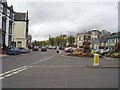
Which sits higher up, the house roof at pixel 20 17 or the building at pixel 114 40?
the house roof at pixel 20 17

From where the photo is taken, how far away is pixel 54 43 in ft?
615

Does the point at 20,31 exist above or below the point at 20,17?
below

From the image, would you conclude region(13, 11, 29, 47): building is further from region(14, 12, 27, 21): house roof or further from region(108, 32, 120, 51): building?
region(108, 32, 120, 51): building

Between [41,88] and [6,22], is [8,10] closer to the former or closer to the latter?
[6,22]

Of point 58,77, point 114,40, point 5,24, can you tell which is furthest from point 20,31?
point 58,77

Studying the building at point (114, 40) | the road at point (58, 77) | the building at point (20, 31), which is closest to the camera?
the road at point (58, 77)

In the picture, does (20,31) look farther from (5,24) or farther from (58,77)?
(58,77)

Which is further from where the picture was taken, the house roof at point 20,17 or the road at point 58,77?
the house roof at point 20,17

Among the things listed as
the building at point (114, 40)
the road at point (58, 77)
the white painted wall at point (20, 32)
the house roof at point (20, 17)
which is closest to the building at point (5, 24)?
the white painted wall at point (20, 32)

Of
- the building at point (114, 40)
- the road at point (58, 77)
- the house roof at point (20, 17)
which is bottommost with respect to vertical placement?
the road at point (58, 77)

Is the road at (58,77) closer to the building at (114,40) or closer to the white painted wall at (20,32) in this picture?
the white painted wall at (20,32)

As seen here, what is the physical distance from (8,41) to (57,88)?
61999 millimetres

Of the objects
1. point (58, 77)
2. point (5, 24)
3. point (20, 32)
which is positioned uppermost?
point (5, 24)

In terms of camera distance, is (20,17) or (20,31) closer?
(20,31)
